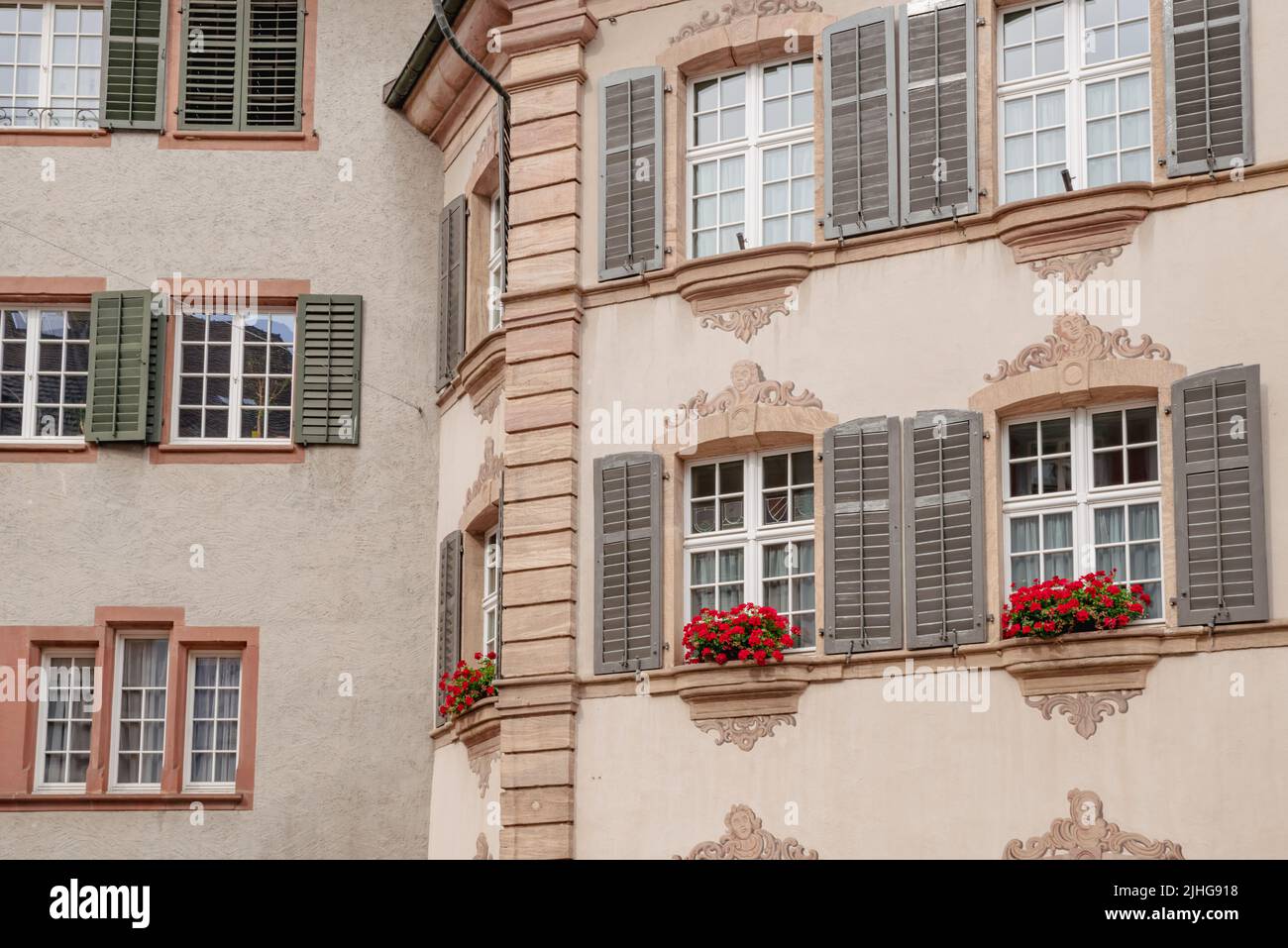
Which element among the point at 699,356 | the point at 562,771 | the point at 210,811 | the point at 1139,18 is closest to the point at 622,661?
the point at 562,771

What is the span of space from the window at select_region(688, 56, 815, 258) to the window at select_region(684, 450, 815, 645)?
1.78m

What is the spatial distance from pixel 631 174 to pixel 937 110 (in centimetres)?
261

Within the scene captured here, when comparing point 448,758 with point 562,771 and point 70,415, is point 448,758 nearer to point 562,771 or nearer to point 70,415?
point 562,771

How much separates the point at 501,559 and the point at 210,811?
3871mm

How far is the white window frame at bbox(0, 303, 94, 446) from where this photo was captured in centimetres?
2036

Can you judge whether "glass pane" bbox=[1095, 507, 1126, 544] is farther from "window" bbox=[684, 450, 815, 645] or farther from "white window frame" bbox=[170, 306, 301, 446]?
"white window frame" bbox=[170, 306, 301, 446]

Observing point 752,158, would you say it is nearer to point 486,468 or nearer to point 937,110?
point 937,110

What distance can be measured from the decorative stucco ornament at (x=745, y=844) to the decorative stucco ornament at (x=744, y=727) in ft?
1.50

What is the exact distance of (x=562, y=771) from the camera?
54.7 feet

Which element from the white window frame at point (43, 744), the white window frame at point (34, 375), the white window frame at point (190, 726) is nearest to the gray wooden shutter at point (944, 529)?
the white window frame at point (190, 726)

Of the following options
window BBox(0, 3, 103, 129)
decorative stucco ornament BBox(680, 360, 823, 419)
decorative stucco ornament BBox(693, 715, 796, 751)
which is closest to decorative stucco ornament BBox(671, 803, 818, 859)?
decorative stucco ornament BBox(693, 715, 796, 751)

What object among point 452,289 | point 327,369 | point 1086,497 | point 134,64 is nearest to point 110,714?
point 327,369

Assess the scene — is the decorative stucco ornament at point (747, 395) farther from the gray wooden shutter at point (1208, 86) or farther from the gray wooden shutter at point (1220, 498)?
the gray wooden shutter at point (1208, 86)

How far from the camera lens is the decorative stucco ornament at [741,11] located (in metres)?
17.1
